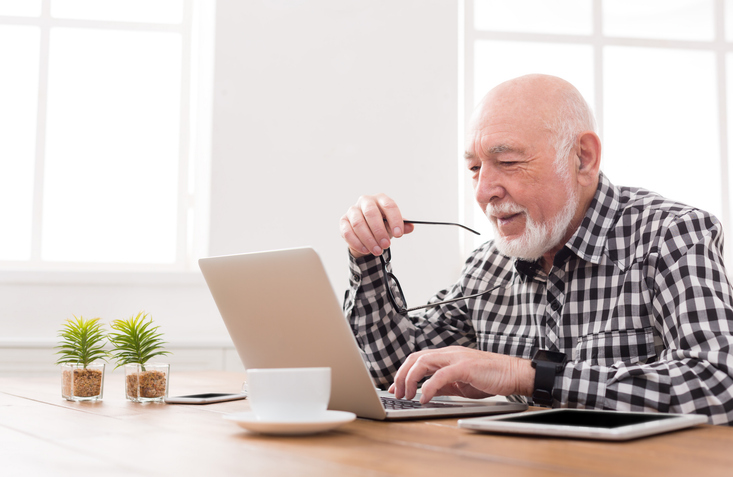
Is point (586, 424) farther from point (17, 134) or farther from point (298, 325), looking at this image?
point (17, 134)

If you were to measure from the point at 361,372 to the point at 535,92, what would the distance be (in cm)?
95

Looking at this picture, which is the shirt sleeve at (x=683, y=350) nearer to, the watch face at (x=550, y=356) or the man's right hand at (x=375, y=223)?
the watch face at (x=550, y=356)

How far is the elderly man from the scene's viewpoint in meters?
1.08

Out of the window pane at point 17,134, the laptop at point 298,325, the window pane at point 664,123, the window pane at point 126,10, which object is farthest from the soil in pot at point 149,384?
the window pane at point 664,123

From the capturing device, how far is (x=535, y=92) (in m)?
1.57

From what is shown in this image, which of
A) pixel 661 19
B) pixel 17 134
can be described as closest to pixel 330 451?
pixel 17 134

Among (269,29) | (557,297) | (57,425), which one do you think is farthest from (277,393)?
(269,29)

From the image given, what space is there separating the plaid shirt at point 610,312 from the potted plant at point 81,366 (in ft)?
2.08

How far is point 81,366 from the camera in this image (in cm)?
120

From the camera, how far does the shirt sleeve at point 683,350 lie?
1055 millimetres

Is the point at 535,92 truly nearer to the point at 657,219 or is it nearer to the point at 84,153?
the point at 657,219

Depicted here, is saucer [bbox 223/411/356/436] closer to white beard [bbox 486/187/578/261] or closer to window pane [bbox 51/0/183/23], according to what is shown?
white beard [bbox 486/187/578/261]

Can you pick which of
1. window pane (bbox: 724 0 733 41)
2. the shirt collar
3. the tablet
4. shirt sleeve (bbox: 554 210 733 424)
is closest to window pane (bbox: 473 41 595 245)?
window pane (bbox: 724 0 733 41)

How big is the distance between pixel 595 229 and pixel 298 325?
0.83m
